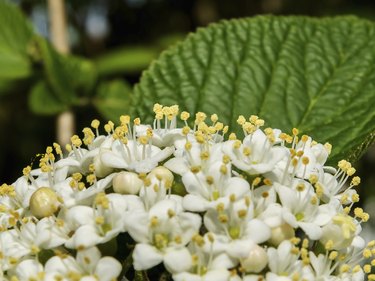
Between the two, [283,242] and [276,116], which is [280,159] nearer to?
[283,242]

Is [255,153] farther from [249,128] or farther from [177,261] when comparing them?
[177,261]

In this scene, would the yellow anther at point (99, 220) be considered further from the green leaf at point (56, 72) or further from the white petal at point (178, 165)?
the green leaf at point (56, 72)

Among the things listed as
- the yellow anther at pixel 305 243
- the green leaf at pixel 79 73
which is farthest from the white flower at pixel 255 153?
the green leaf at pixel 79 73

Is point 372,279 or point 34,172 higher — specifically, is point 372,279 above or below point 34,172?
below

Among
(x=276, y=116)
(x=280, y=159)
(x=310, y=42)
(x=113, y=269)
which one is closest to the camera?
(x=113, y=269)

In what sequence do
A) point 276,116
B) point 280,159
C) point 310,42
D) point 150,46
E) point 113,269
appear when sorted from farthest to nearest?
point 150,46 → point 310,42 → point 276,116 → point 280,159 → point 113,269

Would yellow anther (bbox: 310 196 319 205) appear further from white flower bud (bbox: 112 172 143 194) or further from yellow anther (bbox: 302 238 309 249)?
white flower bud (bbox: 112 172 143 194)

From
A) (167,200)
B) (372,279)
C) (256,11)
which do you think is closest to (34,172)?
(167,200)

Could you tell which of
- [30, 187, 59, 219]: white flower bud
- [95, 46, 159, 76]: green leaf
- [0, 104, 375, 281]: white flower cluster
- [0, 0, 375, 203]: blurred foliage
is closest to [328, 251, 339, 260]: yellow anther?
[0, 104, 375, 281]: white flower cluster
